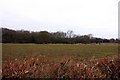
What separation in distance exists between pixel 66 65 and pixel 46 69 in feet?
2.33

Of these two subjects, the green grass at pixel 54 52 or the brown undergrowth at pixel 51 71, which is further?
the green grass at pixel 54 52

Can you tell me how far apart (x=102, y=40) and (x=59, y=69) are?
2540 inches

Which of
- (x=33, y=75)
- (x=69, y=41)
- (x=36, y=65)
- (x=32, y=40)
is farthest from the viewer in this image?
(x=69, y=41)

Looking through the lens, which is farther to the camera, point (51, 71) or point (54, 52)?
point (54, 52)

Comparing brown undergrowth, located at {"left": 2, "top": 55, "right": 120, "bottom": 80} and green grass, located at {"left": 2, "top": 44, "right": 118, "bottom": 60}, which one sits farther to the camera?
green grass, located at {"left": 2, "top": 44, "right": 118, "bottom": 60}

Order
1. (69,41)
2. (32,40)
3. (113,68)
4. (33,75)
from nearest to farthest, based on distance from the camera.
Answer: (33,75) < (113,68) < (32,40) < (69,41)

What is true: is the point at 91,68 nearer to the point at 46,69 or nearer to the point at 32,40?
the point at 46,69

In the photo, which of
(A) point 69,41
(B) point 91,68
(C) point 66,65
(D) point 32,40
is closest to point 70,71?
(C) point 66,65

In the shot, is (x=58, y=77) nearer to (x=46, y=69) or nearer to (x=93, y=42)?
(x=46, y=69)

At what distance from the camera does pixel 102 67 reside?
12.5 metres

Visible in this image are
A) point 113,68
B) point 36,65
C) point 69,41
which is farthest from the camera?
point 69,41

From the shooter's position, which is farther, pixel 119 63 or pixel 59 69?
pixel 119 63

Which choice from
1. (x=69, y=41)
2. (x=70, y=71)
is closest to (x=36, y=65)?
(x=70, y=71)

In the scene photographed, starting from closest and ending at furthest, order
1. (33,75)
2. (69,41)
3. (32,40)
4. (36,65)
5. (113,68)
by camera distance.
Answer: (33,75)
(36,65)
(113,68)
(32,40)
(69,41)
